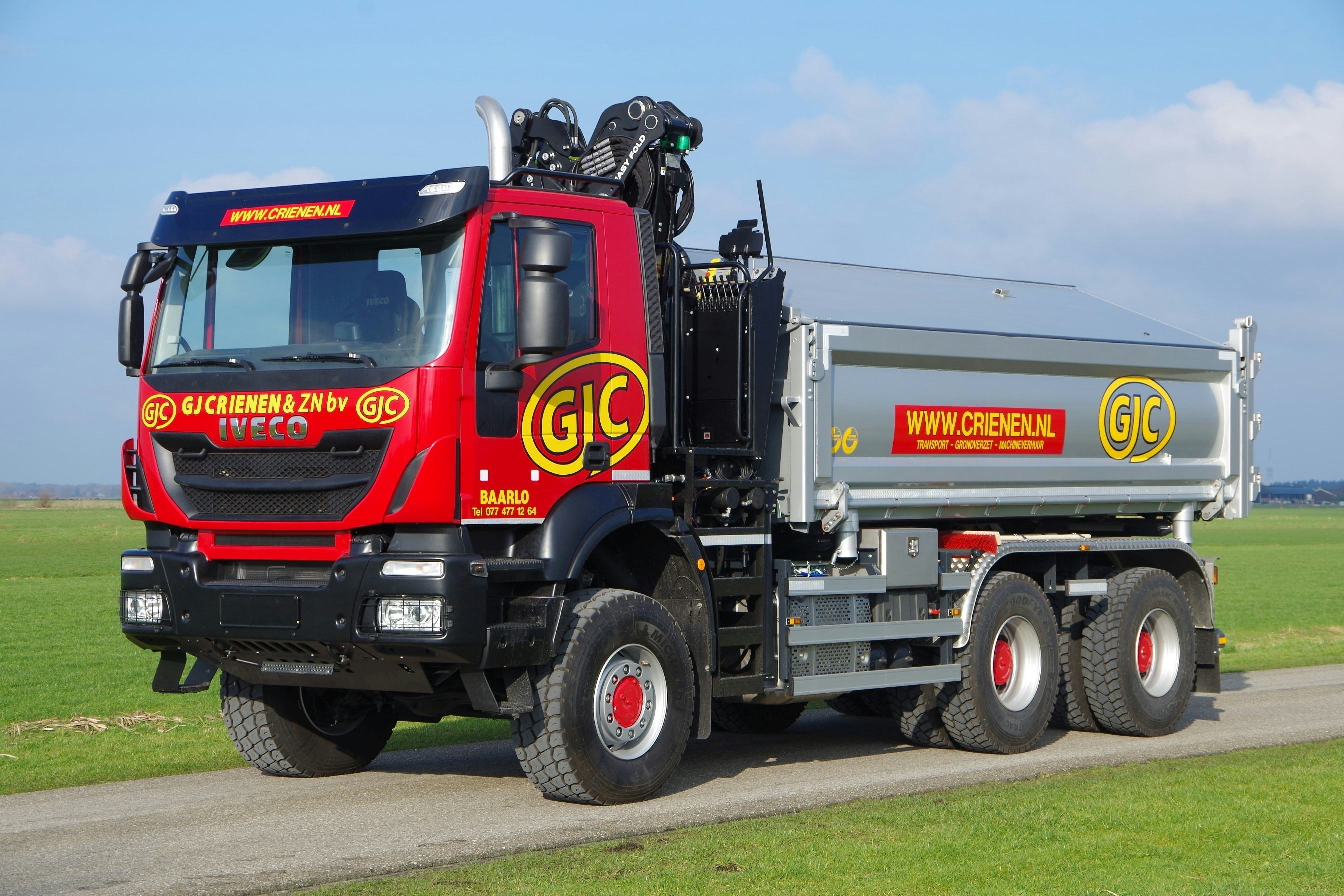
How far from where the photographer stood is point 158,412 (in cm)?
867

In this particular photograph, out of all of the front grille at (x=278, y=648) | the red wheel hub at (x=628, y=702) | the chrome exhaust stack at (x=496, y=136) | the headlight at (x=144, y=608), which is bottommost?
the red wheel hub at (x=628, y=702)

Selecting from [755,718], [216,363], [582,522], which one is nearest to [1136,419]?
[755,718]

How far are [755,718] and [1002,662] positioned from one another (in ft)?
7.07

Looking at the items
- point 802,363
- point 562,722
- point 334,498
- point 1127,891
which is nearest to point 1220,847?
point 1127,891

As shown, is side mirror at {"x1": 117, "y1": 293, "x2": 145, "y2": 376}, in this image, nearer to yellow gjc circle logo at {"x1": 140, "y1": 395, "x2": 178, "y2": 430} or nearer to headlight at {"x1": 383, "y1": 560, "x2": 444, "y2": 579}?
yellow gjc circle logo at {"x1": 140, "y1": 395, "x2": 178, "y2": 430}

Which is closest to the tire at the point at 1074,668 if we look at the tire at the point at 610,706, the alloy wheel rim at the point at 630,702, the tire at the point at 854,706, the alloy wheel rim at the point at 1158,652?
the alloy wheel rim at the point at 1158,652

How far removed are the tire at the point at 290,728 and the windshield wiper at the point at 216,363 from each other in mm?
2132

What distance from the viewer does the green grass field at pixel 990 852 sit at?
22.3ft

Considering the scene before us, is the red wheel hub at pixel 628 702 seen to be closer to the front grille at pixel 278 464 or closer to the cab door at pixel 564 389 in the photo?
the cab door at pixel 564 389

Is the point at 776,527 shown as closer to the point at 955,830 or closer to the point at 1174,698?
the point at 955,830

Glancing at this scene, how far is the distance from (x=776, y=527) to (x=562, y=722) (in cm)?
294

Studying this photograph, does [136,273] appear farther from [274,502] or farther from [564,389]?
[564,389]

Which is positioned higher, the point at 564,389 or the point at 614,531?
the point at 564,389

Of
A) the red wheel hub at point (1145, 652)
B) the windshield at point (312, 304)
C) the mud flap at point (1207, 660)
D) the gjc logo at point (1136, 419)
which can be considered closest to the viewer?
the windshield at point (312, 304)
